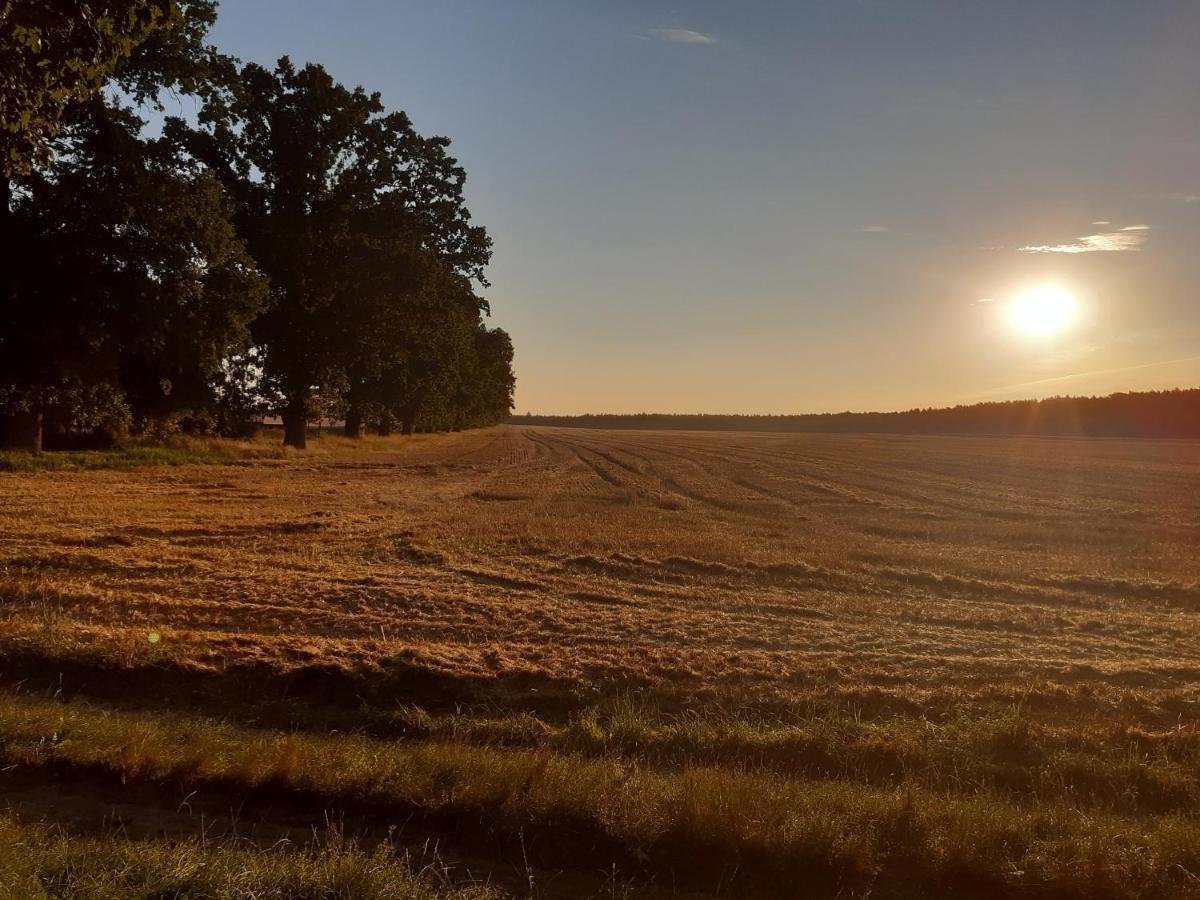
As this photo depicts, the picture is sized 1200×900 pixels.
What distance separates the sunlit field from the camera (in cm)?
505

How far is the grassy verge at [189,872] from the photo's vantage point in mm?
3879

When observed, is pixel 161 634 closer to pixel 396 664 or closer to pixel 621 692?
pixel 396 664

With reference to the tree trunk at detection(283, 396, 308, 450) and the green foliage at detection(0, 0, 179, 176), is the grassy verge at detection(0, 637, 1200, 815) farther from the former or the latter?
the tree trunk at detection(283, 396, 308, 450)

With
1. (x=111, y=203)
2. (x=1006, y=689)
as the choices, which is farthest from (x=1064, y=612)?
(x=111, y=203)

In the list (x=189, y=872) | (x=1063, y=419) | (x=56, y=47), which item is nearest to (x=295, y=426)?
(x=56, y=47)

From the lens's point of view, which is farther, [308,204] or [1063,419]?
[1063,419]

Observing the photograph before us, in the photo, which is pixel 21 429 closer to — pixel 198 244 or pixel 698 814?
pixel 198 244

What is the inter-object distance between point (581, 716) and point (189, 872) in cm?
401

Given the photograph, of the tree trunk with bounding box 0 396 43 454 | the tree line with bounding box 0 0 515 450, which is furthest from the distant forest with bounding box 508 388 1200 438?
the tree trunk with bounding box 0 396 43 454

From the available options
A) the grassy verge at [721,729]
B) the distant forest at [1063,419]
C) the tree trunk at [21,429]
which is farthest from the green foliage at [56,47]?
the distant forest at [1063,419]

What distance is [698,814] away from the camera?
5.40 meters

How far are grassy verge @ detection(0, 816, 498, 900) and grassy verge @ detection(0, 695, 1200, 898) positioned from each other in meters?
1.03

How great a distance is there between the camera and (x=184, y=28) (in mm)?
23797

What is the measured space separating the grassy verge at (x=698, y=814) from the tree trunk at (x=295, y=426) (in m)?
33.9
